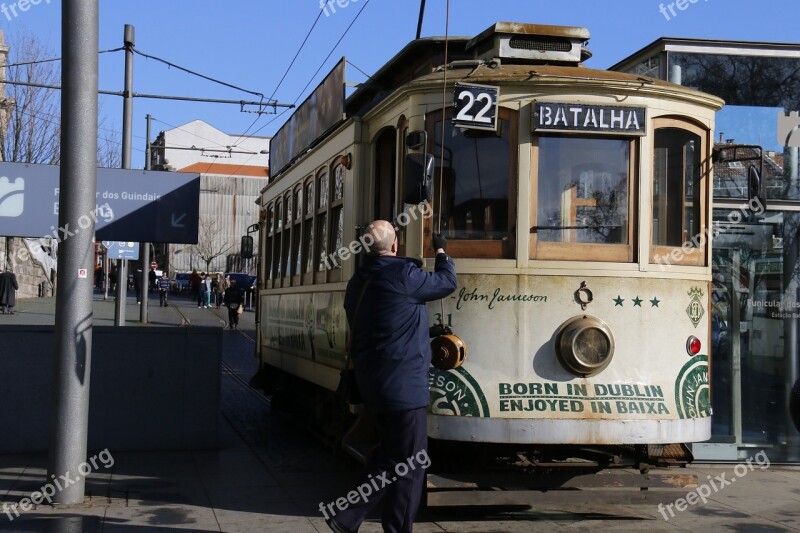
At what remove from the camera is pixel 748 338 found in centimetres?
1013

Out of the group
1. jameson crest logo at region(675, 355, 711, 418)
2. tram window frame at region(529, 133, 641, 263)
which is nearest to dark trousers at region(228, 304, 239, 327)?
tram window frame at region(529, 133, 641, 263)

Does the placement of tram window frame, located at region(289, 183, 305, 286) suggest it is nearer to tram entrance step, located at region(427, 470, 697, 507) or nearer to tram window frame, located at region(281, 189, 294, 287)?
tram window frame, located at region(281, 189, 294, 287)

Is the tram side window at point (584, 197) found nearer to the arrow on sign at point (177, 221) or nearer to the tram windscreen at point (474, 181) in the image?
the tram windscreen at point (474, 181)

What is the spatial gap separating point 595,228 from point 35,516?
440cm

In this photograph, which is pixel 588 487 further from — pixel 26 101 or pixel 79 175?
pixel 26 101

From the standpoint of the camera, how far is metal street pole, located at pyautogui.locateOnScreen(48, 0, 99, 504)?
24.4ft

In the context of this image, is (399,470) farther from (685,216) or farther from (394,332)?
(685,216)

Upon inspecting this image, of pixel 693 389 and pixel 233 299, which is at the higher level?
pixel 233 299

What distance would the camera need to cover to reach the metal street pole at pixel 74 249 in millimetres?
7445

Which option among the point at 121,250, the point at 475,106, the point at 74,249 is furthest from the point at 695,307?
the point at 121,250

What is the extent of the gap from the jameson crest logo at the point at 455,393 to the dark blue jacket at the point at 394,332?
104 cm

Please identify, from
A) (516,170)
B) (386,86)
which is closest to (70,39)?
(386,86)

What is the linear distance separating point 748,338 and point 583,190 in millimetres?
3941

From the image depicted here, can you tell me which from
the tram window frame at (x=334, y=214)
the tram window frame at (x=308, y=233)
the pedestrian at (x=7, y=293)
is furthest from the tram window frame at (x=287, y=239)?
the pedestrian at (x=7, y=293)
